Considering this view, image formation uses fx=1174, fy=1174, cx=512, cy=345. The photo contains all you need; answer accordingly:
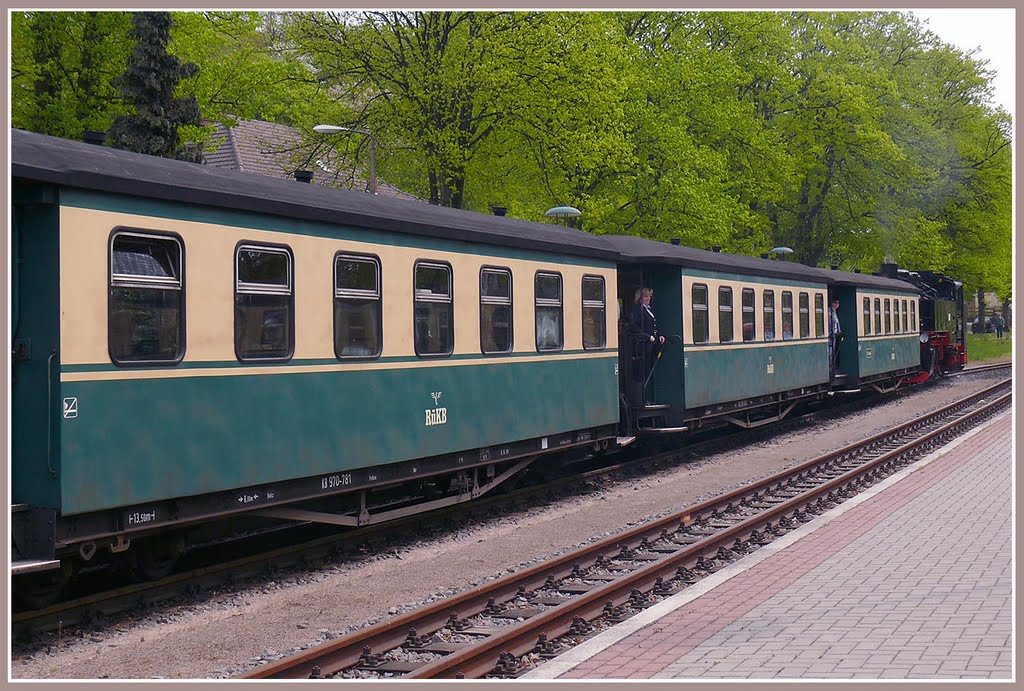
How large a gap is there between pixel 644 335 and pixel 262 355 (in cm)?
836

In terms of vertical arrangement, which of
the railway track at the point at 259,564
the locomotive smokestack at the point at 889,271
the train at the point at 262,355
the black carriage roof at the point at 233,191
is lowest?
the railway track at the point at 259,564

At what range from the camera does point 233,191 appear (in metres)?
8.60

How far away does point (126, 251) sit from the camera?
7.70m

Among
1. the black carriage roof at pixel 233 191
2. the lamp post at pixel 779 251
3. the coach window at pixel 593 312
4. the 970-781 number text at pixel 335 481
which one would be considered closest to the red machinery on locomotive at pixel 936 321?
the lamp post at pixel 779 251

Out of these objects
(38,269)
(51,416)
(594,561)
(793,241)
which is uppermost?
(793,241)

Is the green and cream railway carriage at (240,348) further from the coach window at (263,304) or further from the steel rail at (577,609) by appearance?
the steel rail at (577,609)

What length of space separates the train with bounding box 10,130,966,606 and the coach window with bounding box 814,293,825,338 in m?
9.15

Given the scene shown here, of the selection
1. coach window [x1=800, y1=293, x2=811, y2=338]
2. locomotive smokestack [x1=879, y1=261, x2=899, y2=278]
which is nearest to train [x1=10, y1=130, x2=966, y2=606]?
coach window [x1=800, y1=293, x2=811, y2=338]

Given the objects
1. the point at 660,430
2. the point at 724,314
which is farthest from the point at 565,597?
the point at 724,314

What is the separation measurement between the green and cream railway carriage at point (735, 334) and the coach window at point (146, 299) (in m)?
8.48

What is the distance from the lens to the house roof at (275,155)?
2698 centimetres

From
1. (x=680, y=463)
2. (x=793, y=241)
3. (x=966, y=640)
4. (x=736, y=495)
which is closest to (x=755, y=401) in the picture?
(x=680, y=463)

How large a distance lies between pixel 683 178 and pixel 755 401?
12.4 metres

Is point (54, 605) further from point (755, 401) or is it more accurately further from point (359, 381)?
point (755, 401)
